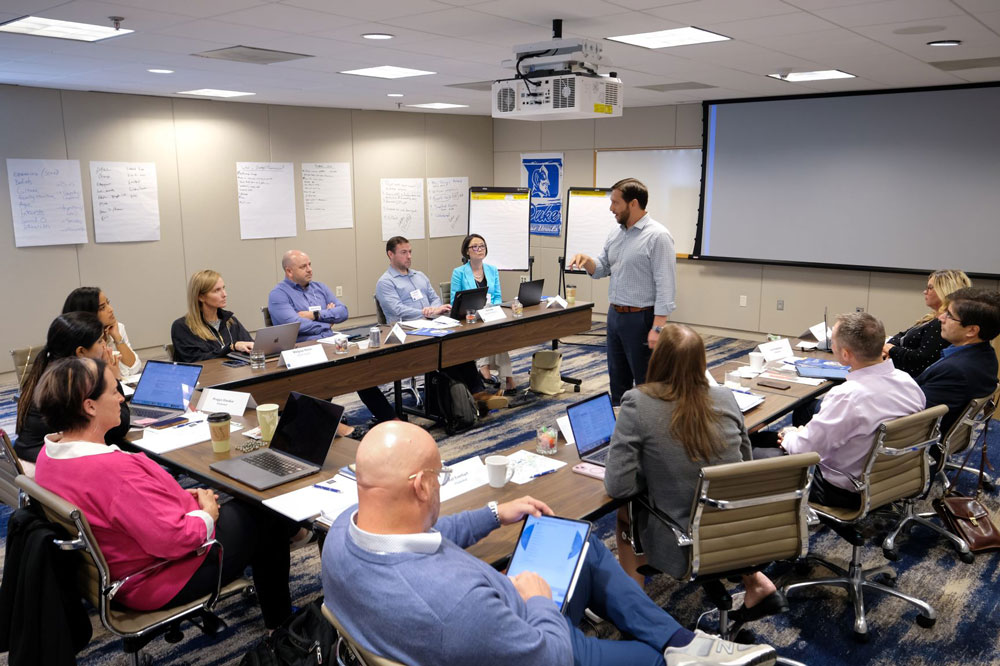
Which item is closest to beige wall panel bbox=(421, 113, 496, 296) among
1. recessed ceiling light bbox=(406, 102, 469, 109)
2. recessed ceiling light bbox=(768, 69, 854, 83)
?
recessed ceiling light bbox=(406, 102, 469, 109)

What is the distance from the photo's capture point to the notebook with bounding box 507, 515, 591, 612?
195 centimetres

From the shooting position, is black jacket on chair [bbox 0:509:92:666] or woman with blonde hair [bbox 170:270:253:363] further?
woman with blonde hair [bbox 170:270:253:363]

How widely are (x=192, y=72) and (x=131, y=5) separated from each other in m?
2.24

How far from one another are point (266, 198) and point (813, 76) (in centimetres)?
547

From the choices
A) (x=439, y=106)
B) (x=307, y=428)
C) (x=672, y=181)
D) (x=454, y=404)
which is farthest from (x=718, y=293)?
(x=307, y=428)

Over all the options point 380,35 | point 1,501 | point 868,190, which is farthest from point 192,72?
point 868,190

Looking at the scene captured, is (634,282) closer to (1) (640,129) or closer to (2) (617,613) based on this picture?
(2) (617,613)

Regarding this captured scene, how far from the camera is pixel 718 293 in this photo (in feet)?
27.7

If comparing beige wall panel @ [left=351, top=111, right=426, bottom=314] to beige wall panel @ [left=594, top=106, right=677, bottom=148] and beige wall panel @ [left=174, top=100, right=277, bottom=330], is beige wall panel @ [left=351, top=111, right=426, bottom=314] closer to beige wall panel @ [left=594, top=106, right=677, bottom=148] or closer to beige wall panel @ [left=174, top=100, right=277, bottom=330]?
beige wall panel @ [left=174, top=100, right=277, bottom=330]

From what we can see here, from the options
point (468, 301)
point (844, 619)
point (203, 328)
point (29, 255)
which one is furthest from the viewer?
point (29, 255)

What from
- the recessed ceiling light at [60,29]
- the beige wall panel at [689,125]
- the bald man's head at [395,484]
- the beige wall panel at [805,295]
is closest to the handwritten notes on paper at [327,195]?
the beige wall panel at [689,125]

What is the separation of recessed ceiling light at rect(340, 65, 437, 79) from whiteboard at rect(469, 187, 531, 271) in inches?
96.6

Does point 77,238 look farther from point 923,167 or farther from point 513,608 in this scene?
point 923,167

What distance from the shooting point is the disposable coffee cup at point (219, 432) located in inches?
112
